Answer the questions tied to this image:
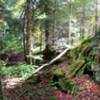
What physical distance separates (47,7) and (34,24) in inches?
71.9

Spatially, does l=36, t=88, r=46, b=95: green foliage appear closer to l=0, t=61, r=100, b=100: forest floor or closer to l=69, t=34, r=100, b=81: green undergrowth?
l=0, t=61, r=100, b=100: forest floor

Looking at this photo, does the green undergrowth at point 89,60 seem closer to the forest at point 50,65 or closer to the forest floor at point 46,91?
the forest at point 50,65

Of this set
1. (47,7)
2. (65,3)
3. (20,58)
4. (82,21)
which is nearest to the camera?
(47,7)

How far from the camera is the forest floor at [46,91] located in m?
9.84

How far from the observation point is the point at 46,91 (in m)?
10.6

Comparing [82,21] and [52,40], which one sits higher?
[82,21]

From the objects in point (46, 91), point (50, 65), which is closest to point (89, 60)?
point (50, 65)

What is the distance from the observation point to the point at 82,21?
89.1 ft

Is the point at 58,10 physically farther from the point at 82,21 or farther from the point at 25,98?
the point at 25,98

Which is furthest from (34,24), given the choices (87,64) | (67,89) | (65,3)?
(67,89)

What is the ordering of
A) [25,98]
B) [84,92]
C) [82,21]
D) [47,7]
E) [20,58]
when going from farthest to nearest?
[82,21] → [20,58] → [47,7] → [84,92] → [25,98]

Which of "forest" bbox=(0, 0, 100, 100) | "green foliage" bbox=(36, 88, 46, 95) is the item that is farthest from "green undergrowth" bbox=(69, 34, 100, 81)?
"green foliage" bbox=(36, 88, 46, 95)

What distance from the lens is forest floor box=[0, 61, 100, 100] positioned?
9837 mm

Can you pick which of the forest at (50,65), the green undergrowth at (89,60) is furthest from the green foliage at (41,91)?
the green undergrowth at (89,60)
